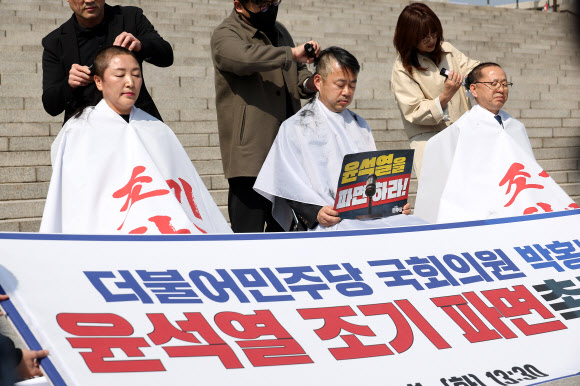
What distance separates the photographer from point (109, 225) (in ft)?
10.8

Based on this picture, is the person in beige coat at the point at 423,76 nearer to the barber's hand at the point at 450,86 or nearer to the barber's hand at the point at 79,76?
the barber's hand at the point at 450,86

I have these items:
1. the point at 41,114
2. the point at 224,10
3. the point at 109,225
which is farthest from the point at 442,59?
the point at 224,10

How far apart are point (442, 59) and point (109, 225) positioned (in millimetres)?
2549

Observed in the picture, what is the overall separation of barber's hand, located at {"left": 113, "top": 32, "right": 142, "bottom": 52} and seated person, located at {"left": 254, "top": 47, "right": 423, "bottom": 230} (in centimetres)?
86

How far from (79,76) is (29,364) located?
5.99 feet

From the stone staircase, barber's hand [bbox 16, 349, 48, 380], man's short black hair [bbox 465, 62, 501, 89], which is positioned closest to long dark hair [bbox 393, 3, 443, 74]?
man's short black hair [bbox 465, 62, 501, 89]

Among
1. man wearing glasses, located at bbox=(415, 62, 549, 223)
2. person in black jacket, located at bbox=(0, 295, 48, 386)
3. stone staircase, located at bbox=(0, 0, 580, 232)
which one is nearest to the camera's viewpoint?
person in black jacket, located at bbox=(0, 295, 48, 386)

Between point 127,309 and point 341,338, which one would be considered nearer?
point 127,309

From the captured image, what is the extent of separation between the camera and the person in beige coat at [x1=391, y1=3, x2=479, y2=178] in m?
4.70

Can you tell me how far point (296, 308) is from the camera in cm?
267

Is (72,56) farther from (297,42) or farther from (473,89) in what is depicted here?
(297,42)

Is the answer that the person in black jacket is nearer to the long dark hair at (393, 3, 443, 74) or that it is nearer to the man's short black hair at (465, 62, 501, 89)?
the man's short black hair at (465, 62, 501, 89)

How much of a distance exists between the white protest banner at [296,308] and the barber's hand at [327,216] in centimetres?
55

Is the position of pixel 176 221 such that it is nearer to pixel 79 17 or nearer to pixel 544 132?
pixel 79 17
